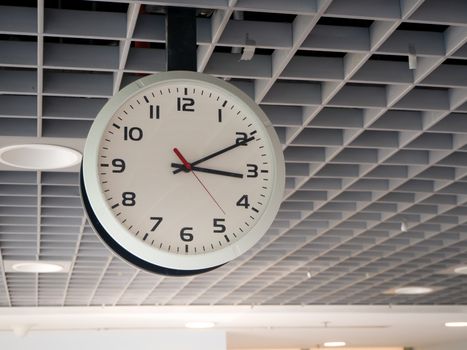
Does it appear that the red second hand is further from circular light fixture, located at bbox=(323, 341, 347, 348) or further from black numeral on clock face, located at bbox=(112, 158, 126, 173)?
circular light fixture, located at bbox=(323, 341, 347, 348)

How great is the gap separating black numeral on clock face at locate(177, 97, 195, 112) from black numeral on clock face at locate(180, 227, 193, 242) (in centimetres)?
31

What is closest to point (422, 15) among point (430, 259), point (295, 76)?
point (295, 76)

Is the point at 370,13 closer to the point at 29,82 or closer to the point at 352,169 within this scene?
the point at 29,82

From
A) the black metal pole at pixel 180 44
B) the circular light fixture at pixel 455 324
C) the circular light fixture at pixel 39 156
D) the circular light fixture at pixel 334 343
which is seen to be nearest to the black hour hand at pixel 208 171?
the black metal pole at pixel 180 44

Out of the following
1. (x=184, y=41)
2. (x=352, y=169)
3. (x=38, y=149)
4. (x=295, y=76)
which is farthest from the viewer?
(x=352, y=169)

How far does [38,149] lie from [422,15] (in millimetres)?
1955

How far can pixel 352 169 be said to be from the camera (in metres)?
4.23

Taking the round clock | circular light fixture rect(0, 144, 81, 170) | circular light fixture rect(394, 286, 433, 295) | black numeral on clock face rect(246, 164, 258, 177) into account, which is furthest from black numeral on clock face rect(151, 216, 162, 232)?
circular light fixture rect(394, 286, 433, 295)

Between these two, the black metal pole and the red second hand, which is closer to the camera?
the red second hand

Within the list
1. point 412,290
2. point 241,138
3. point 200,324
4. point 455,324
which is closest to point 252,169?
point 241,138

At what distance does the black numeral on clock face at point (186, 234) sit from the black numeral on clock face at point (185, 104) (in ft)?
1.03

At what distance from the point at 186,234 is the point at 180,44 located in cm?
55

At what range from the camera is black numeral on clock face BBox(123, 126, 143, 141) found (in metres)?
1.94

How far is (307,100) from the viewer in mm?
3242
